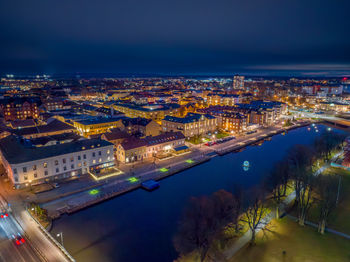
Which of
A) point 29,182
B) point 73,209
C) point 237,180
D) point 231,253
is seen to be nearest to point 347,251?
point 231,253

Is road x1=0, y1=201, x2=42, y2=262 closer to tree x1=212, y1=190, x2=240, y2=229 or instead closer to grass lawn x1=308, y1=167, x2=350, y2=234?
tree x1=212, y1=190, x2=240, y2=229

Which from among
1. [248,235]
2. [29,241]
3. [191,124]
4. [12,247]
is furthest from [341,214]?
[191,124]

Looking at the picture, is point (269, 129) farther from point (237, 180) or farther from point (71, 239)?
point (71, 239)

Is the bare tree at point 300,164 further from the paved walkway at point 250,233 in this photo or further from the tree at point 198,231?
the tree at point 198,231

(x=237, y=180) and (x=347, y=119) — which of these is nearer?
(x=237, y=180)

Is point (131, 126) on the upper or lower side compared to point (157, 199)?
upper

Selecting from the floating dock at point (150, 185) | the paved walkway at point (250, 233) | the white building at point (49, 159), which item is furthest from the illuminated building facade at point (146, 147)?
the paved walkway at point (250, 233)
